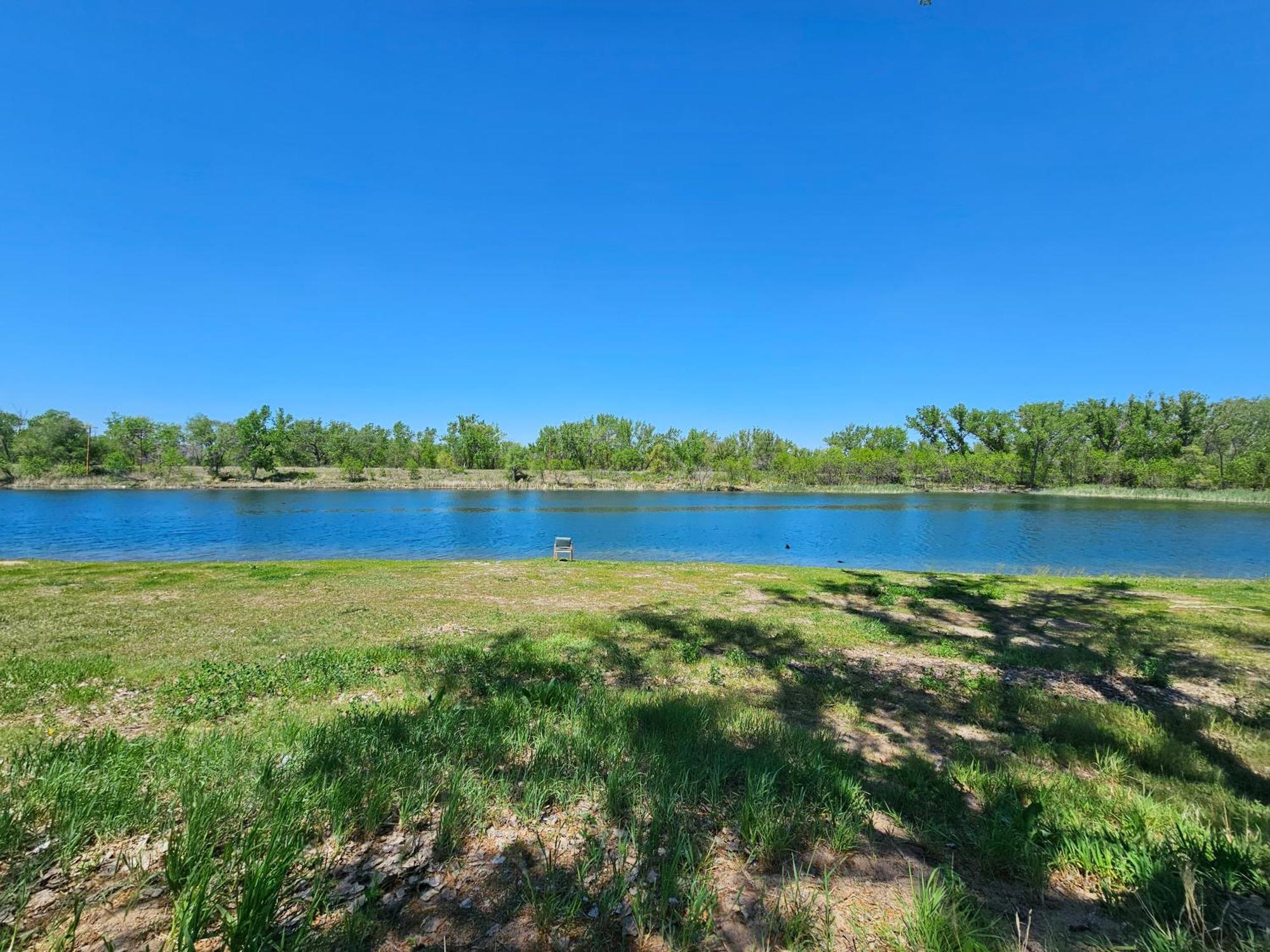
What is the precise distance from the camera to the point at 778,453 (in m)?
140

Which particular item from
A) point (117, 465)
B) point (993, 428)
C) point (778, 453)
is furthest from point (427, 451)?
point (993, 428)

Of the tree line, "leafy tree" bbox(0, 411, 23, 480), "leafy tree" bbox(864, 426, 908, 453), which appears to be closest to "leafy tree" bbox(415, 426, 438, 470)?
the tree line

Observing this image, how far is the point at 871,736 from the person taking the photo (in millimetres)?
5273

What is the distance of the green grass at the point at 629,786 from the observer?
7.99ft

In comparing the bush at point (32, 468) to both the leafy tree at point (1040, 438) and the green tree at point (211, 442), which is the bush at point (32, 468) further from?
the leafy tree at point (1040, 438)

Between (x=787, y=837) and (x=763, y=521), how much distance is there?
48427 millimetres

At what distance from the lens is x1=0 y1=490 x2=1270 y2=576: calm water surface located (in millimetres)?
27875

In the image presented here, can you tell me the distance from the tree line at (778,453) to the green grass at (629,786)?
106 metres

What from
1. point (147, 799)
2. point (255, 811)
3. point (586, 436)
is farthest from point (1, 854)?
point (586, 436)

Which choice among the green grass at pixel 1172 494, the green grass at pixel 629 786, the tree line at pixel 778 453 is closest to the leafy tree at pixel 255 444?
the tree line at pixel 778 453

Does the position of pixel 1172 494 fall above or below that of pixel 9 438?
below

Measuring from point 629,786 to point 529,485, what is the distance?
10556cm

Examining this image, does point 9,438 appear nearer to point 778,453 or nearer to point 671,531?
point 671,531

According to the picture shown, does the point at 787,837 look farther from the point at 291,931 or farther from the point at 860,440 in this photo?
the point at 860,440
